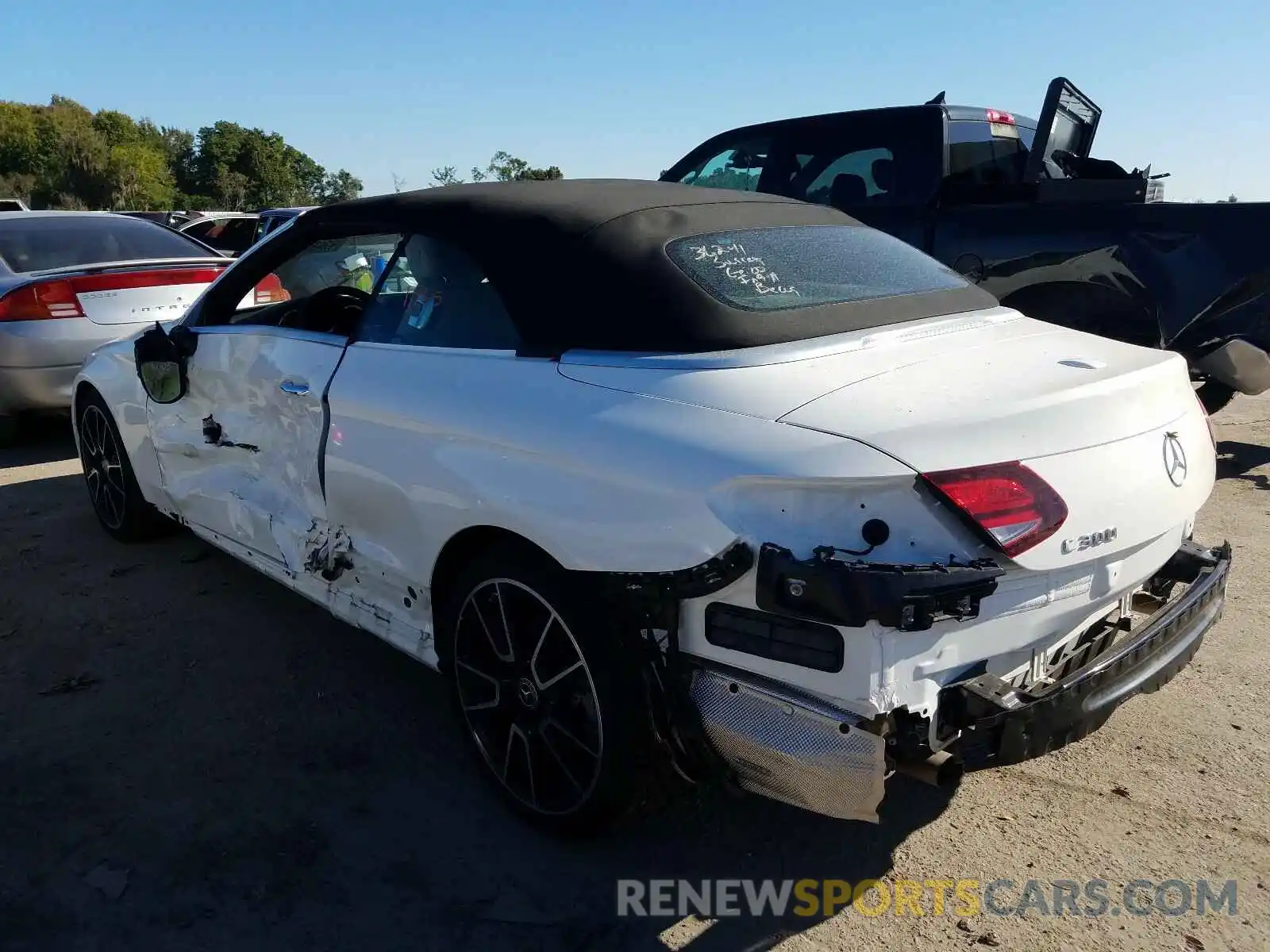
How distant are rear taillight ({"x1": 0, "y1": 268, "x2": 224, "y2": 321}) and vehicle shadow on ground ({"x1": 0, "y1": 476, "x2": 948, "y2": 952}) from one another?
131 inches

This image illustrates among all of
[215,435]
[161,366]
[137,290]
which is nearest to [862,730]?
[215,435]

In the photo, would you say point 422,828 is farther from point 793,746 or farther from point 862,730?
point 862,730

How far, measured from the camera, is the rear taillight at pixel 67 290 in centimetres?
645

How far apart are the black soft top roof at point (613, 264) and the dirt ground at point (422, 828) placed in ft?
4.35

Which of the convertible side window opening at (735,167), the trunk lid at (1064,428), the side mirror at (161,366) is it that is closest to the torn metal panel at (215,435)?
the side mirror at (161,366)

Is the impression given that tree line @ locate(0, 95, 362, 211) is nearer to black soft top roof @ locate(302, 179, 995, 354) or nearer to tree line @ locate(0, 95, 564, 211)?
tree line @ locate(0, 95, 564, 211)

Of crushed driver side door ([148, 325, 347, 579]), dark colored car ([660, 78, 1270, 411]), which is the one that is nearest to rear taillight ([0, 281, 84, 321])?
crushed driver side door ([148, 325, 347, 579])

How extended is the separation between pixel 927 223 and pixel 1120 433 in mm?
4366

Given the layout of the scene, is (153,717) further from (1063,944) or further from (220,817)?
(1063,944)

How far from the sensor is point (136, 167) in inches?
Result: 2259

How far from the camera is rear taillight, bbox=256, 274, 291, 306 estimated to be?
428cm

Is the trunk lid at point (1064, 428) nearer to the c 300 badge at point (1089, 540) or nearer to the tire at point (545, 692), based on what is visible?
the c 300 badge at point (1089, 540)

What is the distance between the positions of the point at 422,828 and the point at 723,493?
1.37 metres

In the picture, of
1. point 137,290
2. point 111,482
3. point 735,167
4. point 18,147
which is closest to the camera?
point 111,482
